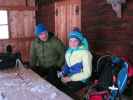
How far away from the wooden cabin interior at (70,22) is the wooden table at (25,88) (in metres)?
1.16

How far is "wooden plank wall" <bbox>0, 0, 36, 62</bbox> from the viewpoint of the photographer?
6930 millimetres

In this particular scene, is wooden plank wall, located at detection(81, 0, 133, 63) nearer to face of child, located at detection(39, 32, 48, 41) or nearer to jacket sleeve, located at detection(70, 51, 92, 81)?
jacket sleeve, located at detection(70, 51, 92, 81)

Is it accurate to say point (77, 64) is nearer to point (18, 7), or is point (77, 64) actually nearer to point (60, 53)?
point (60, 53)

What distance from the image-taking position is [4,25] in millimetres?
6922

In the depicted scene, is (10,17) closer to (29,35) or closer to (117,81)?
(29,35)

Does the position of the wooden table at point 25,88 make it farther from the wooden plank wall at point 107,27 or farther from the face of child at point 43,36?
the wooden plank wall at point 107,27

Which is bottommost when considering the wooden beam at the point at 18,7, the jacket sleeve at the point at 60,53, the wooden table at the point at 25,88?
the wooden table at the point at 25,88

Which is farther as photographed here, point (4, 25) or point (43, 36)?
point (4, 25)

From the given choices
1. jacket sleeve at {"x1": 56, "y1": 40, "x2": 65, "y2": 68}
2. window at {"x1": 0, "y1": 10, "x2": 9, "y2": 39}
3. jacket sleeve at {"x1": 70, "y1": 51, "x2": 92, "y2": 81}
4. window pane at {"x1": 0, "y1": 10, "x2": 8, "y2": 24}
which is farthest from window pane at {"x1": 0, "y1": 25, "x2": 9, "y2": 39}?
jacket sleeve at {"x1": 70, "y1": 51, "x2": 92, "y2": 81}

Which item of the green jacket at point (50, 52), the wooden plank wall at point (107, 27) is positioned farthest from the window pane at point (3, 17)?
the wooden plank wall at point (107, 27)

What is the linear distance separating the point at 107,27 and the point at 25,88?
1671 millimetres

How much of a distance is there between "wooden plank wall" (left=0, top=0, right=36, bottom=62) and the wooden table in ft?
10.3

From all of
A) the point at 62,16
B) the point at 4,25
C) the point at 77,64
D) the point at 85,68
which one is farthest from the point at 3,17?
the point at 85,68

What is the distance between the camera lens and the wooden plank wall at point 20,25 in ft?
22.7
